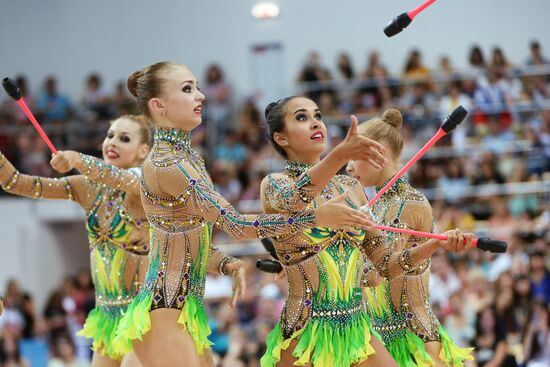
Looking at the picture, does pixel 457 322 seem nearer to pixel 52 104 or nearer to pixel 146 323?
pixel 146 323

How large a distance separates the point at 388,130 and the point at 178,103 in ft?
3.64

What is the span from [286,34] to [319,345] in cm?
931

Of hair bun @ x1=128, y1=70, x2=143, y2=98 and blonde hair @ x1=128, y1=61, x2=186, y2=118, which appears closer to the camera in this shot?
blonde hair @ x1=128, y1=61, x2=186, y2=118

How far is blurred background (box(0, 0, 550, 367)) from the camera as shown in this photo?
27.3 feet

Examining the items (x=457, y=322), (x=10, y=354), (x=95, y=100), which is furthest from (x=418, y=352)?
(x=95, y=100)

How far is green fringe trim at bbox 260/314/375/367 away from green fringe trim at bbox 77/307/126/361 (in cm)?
104

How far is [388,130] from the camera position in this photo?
449cm

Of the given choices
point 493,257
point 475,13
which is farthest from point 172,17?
point 493,257

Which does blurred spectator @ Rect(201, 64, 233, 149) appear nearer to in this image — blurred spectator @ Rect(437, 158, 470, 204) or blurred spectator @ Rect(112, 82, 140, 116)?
blurred spectator @ Rect(112, 82, 140, 116)

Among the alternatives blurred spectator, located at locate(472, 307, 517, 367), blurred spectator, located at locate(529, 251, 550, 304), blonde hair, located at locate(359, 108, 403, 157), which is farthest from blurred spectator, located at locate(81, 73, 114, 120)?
Answer: blonde hair, located at locate(359, 108, 403, 157)

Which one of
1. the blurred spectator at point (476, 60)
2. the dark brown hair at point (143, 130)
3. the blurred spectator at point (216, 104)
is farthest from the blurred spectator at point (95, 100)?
the dark brown hair at point (143, 130)

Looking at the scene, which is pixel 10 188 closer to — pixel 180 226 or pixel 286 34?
pixel 180 226

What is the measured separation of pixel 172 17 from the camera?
13.1m

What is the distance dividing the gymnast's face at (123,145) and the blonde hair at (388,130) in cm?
114
